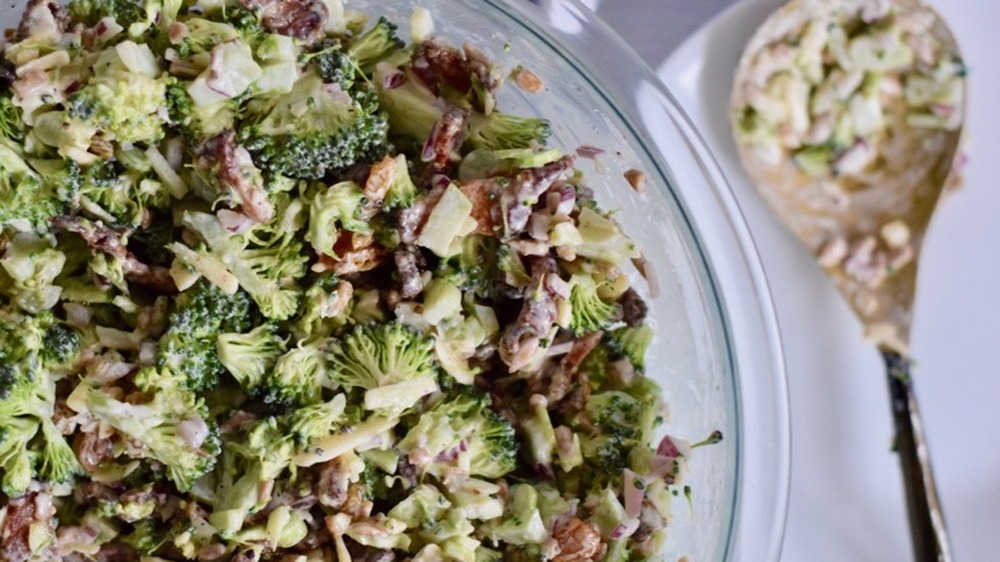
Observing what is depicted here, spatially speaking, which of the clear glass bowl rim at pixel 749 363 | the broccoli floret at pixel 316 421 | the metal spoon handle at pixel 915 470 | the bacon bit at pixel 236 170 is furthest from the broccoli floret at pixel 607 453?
the metal spoon handle at pixel 915 470

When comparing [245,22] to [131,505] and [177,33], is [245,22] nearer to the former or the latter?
[177,33]

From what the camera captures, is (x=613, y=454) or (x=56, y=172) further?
(x=613, y=454)

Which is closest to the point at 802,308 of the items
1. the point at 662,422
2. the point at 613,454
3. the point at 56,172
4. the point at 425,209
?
the point at 662,422

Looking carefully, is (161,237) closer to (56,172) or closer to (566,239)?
(56,172)

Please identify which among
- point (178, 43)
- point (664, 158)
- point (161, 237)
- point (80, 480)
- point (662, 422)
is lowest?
point (80, 480)

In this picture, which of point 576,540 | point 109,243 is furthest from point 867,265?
point 109,243

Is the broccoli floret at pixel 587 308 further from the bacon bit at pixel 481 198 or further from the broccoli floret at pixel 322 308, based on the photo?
the broccoli floret at pixel 322 308
